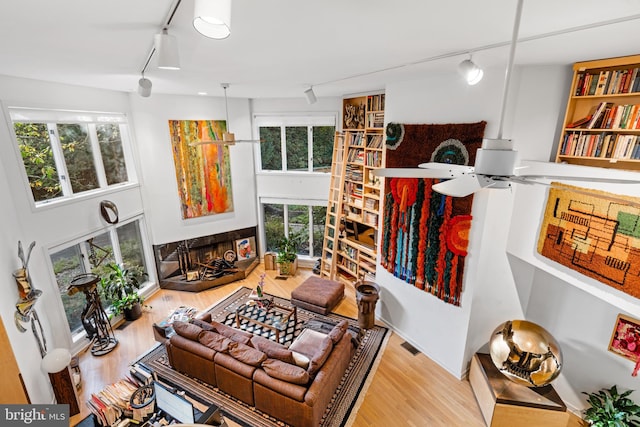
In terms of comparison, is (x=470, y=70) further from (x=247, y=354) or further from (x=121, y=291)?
(x=121, y=291)

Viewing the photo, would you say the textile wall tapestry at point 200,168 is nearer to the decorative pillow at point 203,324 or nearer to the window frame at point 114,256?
the window frame at point 114,256

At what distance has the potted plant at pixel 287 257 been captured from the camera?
7.05m

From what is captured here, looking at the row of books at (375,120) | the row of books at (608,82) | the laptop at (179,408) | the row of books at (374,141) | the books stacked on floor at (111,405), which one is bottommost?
the books stacked on floor at (111,405)

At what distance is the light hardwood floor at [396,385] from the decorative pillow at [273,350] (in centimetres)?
109

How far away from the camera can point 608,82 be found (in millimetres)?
2715

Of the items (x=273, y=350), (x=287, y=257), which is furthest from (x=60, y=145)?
(x=287, y=257)

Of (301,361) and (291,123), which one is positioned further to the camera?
(291,123)

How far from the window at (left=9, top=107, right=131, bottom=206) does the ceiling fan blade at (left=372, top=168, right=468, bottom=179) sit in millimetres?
4845

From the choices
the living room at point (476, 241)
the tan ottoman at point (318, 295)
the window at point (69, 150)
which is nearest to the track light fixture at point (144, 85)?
the living room at point (476, 241)

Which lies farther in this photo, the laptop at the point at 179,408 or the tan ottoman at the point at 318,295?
the tan ottoman at the point at 318,295

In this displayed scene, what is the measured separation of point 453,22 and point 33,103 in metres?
5.13

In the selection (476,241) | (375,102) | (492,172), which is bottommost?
(476,241)

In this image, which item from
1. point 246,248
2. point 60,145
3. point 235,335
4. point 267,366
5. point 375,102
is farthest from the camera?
point 246,248

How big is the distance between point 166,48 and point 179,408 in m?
2.79
